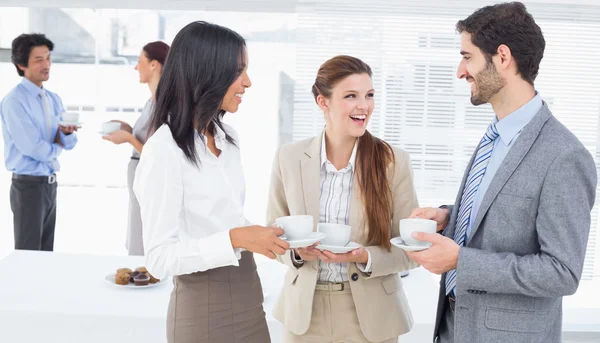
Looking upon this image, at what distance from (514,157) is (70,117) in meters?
3.54

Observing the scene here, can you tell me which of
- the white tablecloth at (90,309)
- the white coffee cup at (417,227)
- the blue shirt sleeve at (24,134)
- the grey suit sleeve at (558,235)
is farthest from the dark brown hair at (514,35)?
the blue shirt sleeve at (24,134)

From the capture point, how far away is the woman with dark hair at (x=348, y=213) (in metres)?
2.19

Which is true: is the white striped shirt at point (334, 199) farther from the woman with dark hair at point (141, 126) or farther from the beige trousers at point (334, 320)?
the woman with dark hair at point (141, 126)

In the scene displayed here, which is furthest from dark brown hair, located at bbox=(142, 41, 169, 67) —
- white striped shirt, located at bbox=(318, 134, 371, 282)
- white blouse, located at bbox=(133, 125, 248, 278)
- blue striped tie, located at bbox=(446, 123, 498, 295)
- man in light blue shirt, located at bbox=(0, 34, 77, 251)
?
blue striped tie, located at bbox=(446, 123, 498, 295)

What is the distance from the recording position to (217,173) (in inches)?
69.5

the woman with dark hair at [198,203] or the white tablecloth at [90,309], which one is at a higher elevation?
the woman with dark hair at [198,203]

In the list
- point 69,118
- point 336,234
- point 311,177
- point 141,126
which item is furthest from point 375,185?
point 69,118

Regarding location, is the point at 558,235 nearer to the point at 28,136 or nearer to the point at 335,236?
Answer: the point at 335,236

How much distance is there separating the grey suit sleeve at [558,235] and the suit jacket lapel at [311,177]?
78cm

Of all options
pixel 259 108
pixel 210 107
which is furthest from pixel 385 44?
pixel 210 107

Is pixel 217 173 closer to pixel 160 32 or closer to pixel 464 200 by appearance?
pixel 464 200

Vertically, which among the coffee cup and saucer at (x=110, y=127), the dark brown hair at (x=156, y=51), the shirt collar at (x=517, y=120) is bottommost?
the coffee cup and saucer at (x=110, y=127)

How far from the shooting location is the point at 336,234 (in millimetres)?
1901

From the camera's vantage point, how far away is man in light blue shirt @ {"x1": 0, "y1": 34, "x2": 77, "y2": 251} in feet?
15.3
